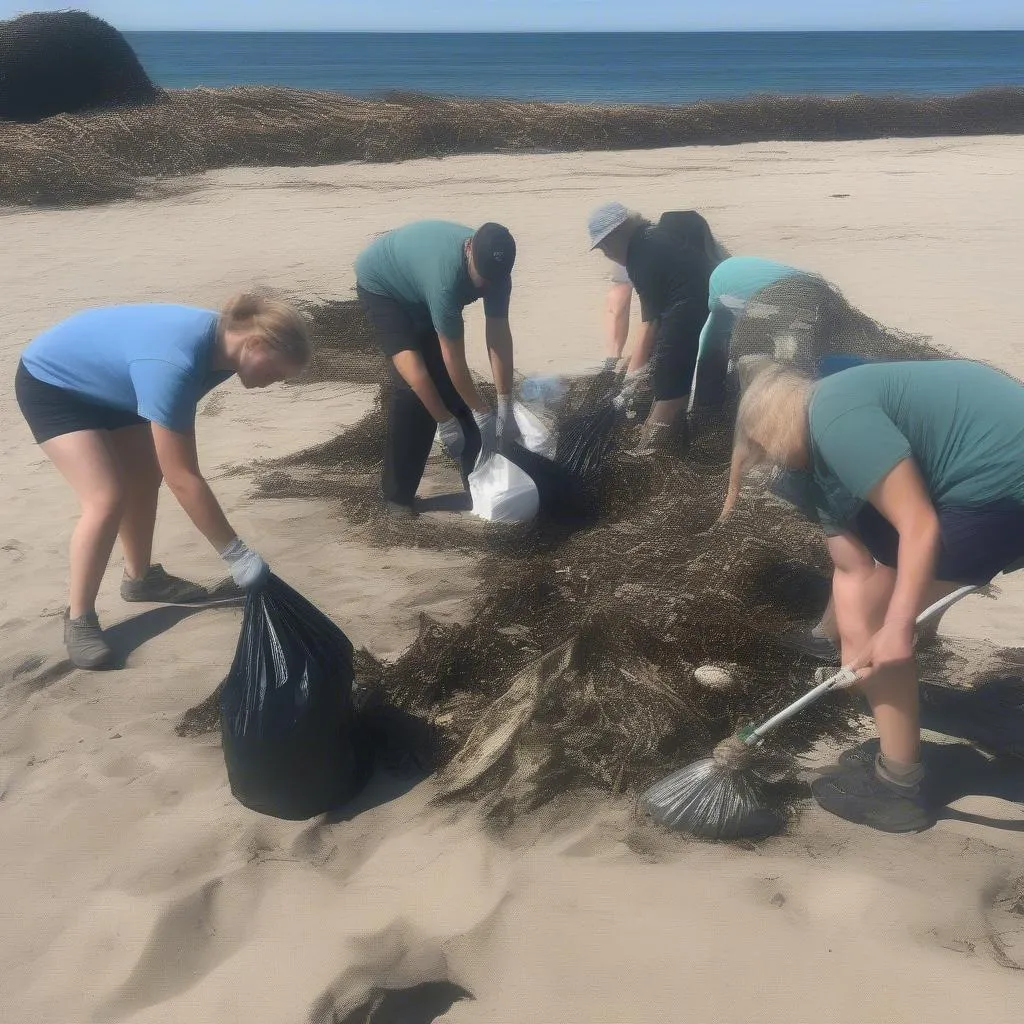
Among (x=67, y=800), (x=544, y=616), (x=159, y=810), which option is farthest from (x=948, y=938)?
(x=67, y=800)

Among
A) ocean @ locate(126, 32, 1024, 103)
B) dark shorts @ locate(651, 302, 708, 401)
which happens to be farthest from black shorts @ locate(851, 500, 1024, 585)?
ocean @ locate(126, 32, 1024, 103)

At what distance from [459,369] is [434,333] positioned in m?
0.30

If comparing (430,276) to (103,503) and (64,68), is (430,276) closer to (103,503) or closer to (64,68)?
(103,503)

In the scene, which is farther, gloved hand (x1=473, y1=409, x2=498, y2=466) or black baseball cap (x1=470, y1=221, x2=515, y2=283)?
gloved hand (x1=473, y1=409, x2=498, y2=466)

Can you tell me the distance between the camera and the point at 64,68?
731 inches

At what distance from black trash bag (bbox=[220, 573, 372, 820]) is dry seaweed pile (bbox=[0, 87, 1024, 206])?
1087 centimetres

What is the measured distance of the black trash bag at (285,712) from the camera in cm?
252

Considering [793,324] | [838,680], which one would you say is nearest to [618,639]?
[838,680]

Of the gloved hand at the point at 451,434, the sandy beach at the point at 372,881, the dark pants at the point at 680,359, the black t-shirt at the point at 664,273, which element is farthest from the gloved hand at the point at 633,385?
the sandy beach at the point at 372,881

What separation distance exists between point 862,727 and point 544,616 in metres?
1.05

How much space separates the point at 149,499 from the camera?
3.62 metres

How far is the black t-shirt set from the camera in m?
4.74

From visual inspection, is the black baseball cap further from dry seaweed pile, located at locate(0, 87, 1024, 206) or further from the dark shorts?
dry seaweed pile, located at locate(0, 87, 1024, 206)

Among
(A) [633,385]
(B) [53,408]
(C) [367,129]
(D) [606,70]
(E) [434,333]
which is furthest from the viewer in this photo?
(D) [606,70]
